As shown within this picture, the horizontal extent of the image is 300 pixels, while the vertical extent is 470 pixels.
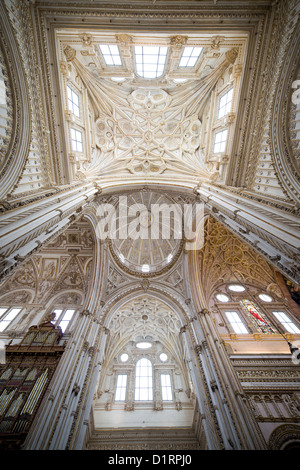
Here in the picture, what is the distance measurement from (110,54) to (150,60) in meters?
2.29

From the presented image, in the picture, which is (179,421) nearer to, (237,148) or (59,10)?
(237,148)

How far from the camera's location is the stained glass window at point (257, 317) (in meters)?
11.3

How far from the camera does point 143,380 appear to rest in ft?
45.3

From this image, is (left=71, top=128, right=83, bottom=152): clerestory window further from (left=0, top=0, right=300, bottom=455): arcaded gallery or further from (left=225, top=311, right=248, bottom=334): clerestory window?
(left=225, top=311, right=248, bottom=334): clerestory window

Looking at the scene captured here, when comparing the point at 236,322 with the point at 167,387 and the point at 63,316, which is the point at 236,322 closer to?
the point at 167,387

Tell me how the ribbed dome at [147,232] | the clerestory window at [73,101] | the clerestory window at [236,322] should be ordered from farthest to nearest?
the ribbed dome at [147,232] → the clerestory window at [236,322] → the clerestory window at [73,101]

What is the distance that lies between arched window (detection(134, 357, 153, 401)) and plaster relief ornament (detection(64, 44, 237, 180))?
14.2 meters

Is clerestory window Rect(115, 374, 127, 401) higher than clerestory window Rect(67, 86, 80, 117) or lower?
lower

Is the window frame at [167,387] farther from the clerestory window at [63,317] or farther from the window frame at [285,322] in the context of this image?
the window frame at [285,322]

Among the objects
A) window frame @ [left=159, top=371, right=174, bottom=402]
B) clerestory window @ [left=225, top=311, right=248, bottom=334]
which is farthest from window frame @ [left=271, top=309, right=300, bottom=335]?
window frame @ [left=159, top=371, right=174, bottom=402]

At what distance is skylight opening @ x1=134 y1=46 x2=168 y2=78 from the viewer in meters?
10.6

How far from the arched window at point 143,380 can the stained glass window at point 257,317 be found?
8259mm

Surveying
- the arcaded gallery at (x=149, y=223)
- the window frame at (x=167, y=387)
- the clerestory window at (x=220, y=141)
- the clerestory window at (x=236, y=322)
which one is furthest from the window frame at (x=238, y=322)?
the clerestory window at (x=220, y=141)
